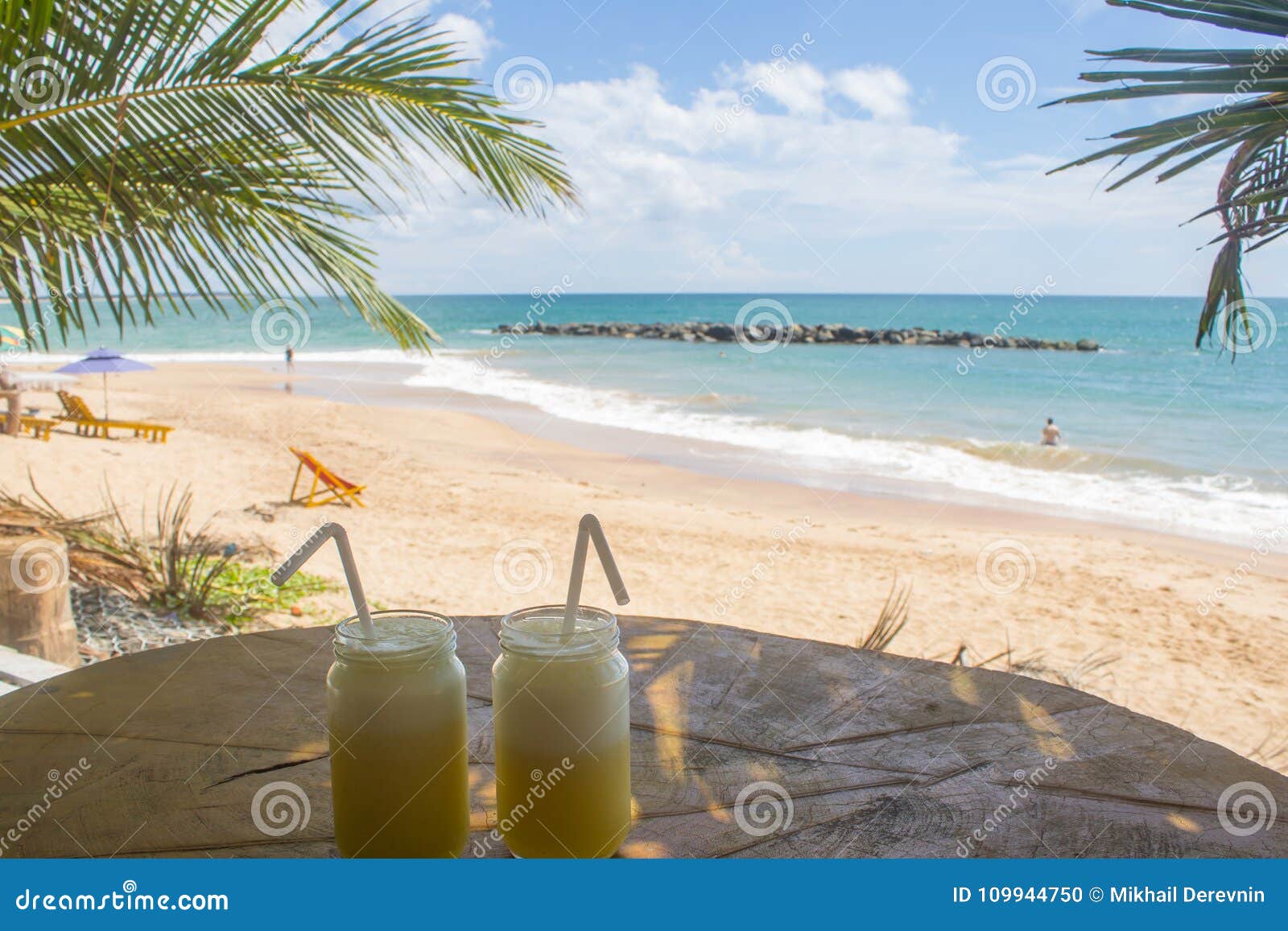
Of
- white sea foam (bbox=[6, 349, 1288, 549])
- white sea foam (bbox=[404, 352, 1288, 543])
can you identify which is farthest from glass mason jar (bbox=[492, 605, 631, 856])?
white sea foam (bbox=[404, 352, 1288, 543])

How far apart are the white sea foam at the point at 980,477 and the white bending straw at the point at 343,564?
31.7 ft

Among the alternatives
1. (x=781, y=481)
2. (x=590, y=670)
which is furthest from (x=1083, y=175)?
(x=781, y=481)

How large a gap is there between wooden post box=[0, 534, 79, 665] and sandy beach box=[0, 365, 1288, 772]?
1.48 m

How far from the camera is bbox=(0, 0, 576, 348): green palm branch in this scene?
202 cm

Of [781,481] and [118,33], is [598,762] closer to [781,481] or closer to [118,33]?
[118,33]

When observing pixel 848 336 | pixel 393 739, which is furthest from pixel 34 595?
pixel 848 336

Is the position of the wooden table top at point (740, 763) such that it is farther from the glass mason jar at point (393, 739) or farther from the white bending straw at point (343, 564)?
the white bending straw at point (343, 564)

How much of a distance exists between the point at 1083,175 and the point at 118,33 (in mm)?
2577

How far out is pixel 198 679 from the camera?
4.85ft

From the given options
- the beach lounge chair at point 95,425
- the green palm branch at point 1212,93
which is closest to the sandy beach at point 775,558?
the beach lounge chair at point 95,425

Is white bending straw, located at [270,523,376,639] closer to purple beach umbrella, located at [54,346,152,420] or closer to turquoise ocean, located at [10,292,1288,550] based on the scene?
turquoise ocean, located at [10,292,1288,550]

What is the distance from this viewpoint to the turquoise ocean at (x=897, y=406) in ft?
34.5

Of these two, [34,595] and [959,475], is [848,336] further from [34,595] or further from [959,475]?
[34,595]

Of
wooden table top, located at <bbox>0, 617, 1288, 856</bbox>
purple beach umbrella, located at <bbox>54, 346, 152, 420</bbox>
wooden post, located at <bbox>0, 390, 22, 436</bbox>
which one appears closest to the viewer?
wooden table top, located at <bbox>0, 617, 1288, 856</bbox>
